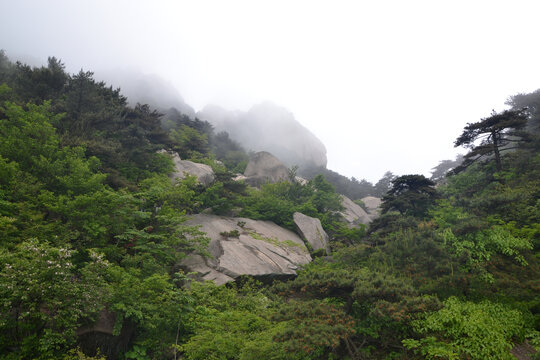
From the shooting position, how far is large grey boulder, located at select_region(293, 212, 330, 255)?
19.1m

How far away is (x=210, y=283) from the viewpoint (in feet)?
34.4

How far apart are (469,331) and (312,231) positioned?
13074 mm

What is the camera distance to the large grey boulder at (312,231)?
19.1m

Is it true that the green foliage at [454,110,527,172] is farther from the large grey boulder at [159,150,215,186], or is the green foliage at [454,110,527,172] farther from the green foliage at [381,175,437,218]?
the large grey boulder at [159,150,215,186]

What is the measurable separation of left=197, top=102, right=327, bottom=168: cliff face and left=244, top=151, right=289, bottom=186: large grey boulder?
66.7ft

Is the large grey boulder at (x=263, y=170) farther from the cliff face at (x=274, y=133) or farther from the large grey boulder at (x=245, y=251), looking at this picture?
the cliff face at (x=274, y=133)

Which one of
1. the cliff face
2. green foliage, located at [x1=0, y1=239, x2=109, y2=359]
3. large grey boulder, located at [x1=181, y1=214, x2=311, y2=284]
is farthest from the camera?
the cliff face

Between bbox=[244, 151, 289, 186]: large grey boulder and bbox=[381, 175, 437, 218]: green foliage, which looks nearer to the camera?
bbox=[381, 175, 437, 218]: green foliage

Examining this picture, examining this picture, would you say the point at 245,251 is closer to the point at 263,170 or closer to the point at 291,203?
the point at 291,203

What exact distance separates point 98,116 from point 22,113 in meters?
4.04

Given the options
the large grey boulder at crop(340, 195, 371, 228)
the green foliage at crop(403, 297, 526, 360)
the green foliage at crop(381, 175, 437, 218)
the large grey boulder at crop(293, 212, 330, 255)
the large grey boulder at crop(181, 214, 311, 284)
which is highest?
the green foliage at crop(381, 175, 437, 218)

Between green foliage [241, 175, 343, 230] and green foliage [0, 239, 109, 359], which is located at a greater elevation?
green foliage [241, 175, 343, 230]

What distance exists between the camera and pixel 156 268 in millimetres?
10281

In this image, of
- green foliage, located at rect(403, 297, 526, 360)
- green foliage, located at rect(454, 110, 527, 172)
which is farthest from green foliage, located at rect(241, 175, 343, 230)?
green foliage, located at rect(403, 297, 526, 360)
